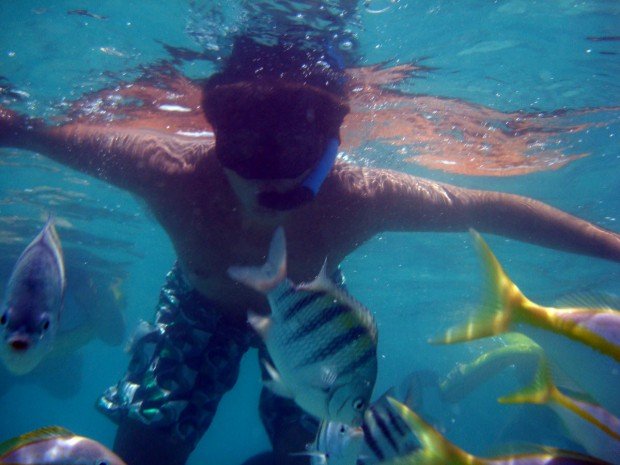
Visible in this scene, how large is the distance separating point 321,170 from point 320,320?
2.40m

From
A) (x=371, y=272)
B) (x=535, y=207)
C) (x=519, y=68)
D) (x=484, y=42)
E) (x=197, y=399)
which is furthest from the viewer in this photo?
(x=371, y=272)

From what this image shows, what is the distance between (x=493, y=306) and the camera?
2.49 m

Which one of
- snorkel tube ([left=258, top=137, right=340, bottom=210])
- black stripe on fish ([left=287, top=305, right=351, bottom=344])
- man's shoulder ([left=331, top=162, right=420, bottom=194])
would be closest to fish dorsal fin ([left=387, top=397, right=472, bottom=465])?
black stripe on fish ([left=287, top=305, right=351, bottom=344])

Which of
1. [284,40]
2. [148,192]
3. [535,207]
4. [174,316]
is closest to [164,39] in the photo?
[284,40]

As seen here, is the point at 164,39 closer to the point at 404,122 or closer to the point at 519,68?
the point at 404,122

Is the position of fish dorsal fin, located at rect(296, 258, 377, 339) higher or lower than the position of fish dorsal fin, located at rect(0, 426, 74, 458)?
higher

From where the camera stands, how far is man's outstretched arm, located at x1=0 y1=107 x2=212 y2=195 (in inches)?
203

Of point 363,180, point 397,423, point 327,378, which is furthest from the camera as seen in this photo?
point 363,180

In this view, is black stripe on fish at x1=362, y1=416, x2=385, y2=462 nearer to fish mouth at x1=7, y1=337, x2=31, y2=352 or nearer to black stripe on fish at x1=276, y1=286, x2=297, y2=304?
black stripe on fish at x1=276, y1=286, x2=297, y2=304

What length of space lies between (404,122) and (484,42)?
3.43m

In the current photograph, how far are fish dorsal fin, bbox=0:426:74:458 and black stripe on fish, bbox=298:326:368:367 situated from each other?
5.39 ft

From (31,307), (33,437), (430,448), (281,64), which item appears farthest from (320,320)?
(281,64)

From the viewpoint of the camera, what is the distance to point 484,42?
809 cm

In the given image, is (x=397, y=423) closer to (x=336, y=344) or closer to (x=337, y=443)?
(x=337, y=443)
